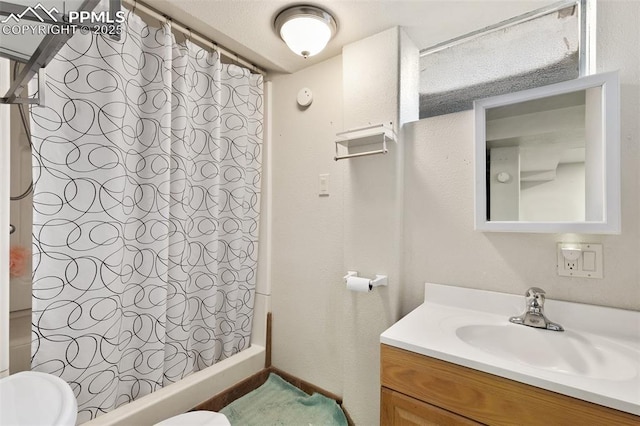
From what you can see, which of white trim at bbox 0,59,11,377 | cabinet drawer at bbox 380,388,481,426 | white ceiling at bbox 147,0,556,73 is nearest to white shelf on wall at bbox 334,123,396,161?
white ceiling at bbox 147,0,556,73

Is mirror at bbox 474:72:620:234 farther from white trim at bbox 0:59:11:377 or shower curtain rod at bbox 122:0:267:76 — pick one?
white trim at bbox 0:59:11:377

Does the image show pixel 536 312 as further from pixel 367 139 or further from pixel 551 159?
pixel 367 139

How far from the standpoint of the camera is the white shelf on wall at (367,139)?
4.28 feet

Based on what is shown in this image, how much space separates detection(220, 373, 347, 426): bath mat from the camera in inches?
58.9

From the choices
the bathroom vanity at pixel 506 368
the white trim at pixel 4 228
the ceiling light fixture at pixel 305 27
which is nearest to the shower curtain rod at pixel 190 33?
the ceiling light fixture at pixel 305 27

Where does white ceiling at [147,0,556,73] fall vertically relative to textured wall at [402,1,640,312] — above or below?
above

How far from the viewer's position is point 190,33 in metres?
1.49

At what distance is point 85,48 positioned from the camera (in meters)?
1.15

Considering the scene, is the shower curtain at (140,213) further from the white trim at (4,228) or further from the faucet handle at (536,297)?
the faucet handle at (536,297)

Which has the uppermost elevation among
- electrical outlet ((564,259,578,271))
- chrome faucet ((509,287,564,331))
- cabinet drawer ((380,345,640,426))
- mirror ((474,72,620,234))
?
mirror ((474,72,620,234))

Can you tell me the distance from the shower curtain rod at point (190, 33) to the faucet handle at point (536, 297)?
6.33 ft

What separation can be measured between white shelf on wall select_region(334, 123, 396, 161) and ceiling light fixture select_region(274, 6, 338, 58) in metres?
0.44

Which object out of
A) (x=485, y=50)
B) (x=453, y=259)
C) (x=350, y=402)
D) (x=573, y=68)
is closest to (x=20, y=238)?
(x=350, y=402)

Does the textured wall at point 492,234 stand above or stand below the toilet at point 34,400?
above
